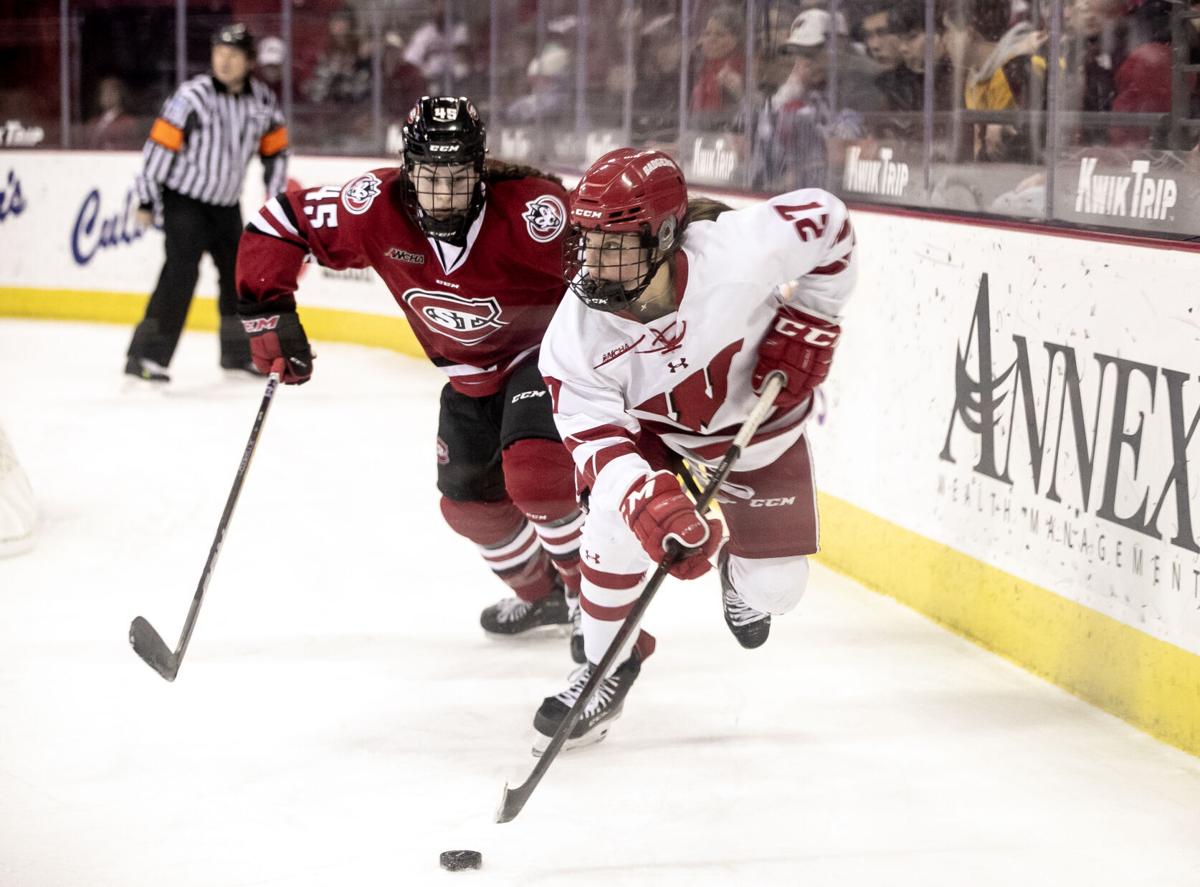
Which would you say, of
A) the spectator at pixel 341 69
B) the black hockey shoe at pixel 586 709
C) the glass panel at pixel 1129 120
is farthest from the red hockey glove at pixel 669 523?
the spectator at pixel 341 69

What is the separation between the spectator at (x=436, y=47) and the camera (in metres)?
8.16

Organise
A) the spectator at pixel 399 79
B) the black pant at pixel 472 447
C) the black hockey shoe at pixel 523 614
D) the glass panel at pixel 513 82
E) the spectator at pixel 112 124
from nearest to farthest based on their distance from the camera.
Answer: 1. the black pant at pixel 472 447
2. the black hockey shoe at pixel 523 614
3. the glass panel at pixel 513 82
4. the spectator at pixel 399 79
5. the spectator at pixel 112 124

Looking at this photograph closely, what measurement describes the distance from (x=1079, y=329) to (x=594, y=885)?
1485mm

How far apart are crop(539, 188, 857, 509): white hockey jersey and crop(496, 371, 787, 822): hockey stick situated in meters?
0.10

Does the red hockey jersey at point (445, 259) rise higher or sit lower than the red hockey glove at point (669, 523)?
higher

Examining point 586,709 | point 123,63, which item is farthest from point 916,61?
point 123,63

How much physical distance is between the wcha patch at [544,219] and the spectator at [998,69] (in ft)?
3.88

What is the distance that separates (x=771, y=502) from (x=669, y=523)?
0.54 metres

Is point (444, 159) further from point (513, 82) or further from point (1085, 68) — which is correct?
point (513, 82)

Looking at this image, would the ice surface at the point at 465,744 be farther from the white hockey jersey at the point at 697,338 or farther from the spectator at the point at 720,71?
the spectator at the point at 720,71

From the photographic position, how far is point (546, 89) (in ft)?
23.6

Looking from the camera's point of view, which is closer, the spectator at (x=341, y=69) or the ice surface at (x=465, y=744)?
Result: the ice surface at (x=465, y=744)

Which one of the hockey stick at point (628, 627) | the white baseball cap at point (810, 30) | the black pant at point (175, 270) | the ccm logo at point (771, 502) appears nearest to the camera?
the hockey stick at point (628, 627)

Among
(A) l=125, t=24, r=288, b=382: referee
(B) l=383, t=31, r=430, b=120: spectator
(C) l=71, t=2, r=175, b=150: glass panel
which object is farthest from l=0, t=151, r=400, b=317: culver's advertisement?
(A) l=125, t=24, r=288, b=382: referee
